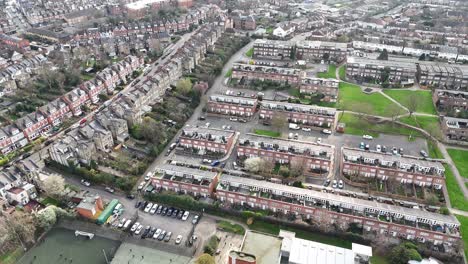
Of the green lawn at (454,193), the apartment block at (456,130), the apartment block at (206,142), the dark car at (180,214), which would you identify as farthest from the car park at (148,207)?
the apartment block at (456,130)

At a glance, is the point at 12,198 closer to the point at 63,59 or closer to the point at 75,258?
the point at 75,258

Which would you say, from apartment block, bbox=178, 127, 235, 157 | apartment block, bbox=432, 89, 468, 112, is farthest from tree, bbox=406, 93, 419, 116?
apartment block, bbox=178, 127, 235, 157

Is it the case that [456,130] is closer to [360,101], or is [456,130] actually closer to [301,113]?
[360,101]

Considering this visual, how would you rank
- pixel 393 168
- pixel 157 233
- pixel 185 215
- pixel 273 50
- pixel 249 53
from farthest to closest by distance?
1. pixel 249 53
2. pixel 273 50
3. pixel 393 168
4. pixel 185 215
5. pixel 157 233

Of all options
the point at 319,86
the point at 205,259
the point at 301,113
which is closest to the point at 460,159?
the point at 301,113

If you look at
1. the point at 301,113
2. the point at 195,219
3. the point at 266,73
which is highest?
the point at 266,73

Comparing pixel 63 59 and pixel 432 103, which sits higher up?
pixel 63 59

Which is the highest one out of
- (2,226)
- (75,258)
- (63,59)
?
(63,59)

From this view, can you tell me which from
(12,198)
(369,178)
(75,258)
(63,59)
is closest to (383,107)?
(369,178)
